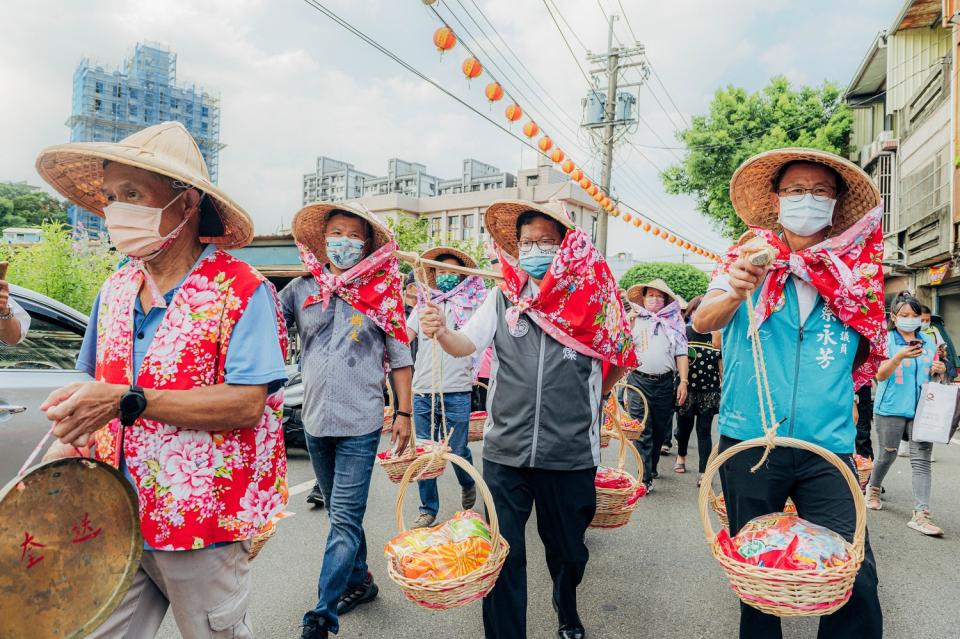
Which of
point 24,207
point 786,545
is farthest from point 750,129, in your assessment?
point 24,207

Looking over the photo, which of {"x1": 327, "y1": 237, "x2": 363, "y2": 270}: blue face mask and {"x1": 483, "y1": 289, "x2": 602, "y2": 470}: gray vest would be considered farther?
{"x1": 327, "y1": 237, "x2": 363, "y2": 270}: blue face mask

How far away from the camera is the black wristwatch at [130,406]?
62.9 inches

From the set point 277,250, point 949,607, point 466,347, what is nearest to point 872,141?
point 277,250

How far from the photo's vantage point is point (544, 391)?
2814mm

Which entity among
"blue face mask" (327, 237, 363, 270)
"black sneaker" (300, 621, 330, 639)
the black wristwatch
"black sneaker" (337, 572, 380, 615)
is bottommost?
"black sneaker" (337, 572, 380, 615)

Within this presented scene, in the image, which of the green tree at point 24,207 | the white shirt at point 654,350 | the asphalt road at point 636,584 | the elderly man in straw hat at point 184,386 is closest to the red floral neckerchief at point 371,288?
the elderly man in straw hat at point 184,386

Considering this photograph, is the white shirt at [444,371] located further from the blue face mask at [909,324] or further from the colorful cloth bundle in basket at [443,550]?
the blue face mask at [909,324]

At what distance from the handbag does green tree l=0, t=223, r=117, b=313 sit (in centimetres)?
956

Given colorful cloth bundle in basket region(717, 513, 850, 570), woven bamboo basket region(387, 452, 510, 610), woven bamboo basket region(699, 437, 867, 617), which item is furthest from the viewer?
woven bamboo basket region(387, 452, 510, 610)

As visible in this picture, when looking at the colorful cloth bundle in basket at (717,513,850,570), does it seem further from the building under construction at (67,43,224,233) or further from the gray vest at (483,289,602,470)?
the building under construction at (67,43,224,233)

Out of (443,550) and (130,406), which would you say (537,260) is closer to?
(443,550)

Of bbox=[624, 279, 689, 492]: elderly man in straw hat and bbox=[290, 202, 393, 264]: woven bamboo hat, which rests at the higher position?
bbox=[290, 202, 393, 264]: woven bamboo hat

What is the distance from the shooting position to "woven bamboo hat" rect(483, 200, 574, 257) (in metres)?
3.00

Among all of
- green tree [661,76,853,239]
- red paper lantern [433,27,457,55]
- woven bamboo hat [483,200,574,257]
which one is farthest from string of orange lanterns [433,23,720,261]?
green tree [661,76,853,239]
